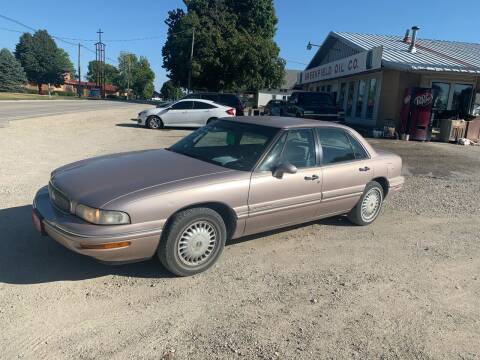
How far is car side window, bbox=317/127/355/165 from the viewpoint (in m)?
4.91

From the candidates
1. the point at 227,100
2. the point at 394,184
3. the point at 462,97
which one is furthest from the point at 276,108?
the point at 394,184

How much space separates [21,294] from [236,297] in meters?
1.79

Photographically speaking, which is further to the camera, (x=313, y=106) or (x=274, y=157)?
(x=313, y=106)

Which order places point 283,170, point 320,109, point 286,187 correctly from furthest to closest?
point 320,109 → point 286,187 → point 283,170

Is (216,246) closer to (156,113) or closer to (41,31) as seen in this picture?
(156,113)

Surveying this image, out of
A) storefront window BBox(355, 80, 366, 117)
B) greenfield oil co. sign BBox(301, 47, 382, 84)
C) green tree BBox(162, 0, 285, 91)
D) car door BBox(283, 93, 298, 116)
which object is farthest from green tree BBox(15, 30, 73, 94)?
car door BBox(283, 93, 298, 116)

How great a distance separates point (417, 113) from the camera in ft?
54.0

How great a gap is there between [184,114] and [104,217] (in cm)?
1485

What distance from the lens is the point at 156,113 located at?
17516 mm

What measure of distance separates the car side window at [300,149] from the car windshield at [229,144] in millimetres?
228

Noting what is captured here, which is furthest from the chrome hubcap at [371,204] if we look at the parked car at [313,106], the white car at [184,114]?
the white car at [184,114]

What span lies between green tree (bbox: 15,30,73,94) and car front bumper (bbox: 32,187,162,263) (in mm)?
89915

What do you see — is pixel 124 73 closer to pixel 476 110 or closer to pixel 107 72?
pixel 107 72

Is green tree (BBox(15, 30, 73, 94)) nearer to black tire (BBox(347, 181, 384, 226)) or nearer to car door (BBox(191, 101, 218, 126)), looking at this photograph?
car door (BBox(191, 101, 218, 126))
